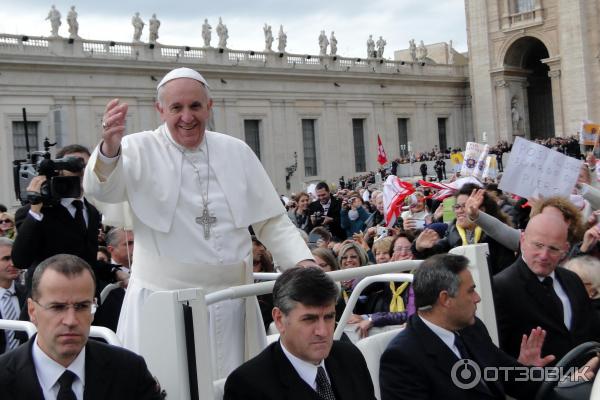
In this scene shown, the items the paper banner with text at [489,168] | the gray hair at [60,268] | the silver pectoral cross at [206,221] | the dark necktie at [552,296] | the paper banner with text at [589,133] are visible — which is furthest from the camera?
the paper banner with text at [589,133]

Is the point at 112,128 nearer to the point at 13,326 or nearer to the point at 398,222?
the point at 13,326

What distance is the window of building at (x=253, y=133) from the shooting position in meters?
45.7

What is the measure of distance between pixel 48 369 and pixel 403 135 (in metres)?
51.0

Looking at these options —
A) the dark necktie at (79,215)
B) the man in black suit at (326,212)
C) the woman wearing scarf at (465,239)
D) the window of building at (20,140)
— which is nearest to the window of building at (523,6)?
the window of building at (20,140)

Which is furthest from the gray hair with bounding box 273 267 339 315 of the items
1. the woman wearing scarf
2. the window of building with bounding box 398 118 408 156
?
the window of building with bounding box 398 118 408 156

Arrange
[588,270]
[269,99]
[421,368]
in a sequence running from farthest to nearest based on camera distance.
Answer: [269,99] < [588,270] < [421,368]

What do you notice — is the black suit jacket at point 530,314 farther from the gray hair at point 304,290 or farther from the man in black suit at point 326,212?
the man in black suit at point 326,212

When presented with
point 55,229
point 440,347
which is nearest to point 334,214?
point 55,229

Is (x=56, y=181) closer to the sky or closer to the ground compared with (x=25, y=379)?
closer to the sky

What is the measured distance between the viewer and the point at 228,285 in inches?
176

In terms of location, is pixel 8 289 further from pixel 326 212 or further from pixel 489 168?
pixel 489 168

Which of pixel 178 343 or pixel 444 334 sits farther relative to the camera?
pixel 444 334

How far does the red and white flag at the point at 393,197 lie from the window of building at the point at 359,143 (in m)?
37.3

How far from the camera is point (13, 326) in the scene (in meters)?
4.12
